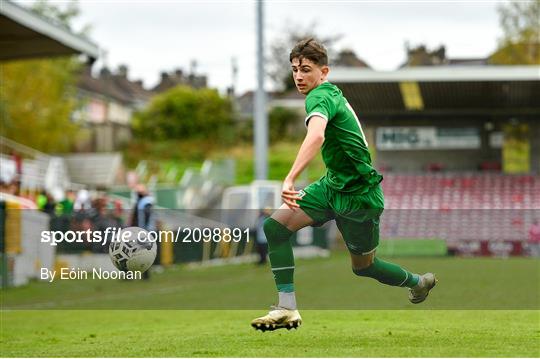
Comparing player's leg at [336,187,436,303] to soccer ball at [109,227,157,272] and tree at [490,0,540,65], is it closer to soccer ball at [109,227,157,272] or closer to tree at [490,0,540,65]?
soccer ball at [109,227,157,272]

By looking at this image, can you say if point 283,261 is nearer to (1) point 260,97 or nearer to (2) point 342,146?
(2) point 342,146

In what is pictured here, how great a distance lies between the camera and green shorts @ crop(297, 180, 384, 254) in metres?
8.32

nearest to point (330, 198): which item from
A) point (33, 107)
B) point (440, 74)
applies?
point (440, 74)

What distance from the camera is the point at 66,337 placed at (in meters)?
11.9

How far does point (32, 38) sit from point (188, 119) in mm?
45052

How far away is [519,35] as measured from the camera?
6112 cm

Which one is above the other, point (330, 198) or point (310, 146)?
point (310, 146)

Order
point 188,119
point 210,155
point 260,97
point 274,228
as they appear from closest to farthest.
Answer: point 274,228 < point 260,97 < point 210,155 < point 188,119

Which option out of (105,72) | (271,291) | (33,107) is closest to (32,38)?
(271,291)

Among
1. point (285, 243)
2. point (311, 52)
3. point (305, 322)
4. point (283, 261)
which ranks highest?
point (311, 52)

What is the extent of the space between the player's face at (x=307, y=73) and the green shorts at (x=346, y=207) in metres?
0.81

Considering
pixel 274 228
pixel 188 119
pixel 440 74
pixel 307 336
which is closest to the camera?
pixel 274 228

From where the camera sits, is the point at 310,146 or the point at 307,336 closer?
the point at 310,146

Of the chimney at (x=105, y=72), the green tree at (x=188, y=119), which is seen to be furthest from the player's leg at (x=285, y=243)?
the chimney at (x=105, y=72)
